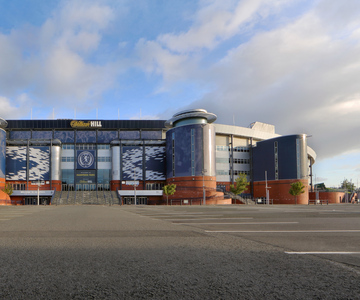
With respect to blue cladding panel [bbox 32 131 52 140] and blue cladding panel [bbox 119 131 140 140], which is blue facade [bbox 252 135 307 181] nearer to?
blue cladding panel [bbox 119 131 140 140]

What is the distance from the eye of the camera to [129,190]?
75562 mm

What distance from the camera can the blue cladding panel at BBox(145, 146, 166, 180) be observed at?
7894 cm

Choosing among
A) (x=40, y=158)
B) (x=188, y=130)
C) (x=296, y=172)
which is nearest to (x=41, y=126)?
(x=40, y=158)

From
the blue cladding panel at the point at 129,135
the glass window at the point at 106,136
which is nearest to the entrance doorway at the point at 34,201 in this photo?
the glass window at the point at 106,136

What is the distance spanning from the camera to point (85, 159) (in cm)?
8031

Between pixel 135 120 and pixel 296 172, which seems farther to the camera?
pixel 135 120

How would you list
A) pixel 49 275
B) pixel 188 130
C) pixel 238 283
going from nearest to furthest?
pixel 238 283, pixel 49 275, pixel 188 130

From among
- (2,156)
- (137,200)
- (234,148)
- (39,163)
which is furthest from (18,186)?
(234,148)

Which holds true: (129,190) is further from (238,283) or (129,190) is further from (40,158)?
(238,283)

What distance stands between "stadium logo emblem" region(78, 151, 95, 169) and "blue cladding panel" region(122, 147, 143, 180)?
912 centimetres

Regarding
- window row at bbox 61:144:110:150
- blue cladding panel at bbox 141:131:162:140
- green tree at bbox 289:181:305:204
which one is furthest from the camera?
blue cladding panel at bbox 141:131:162:140

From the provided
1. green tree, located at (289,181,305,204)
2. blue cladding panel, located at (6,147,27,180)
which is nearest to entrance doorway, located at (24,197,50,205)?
blue cladding panel, located at (6,147,27,180)

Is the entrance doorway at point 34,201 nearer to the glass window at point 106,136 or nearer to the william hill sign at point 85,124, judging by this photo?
the glass window at point 106,136

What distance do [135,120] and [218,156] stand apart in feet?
81.8
